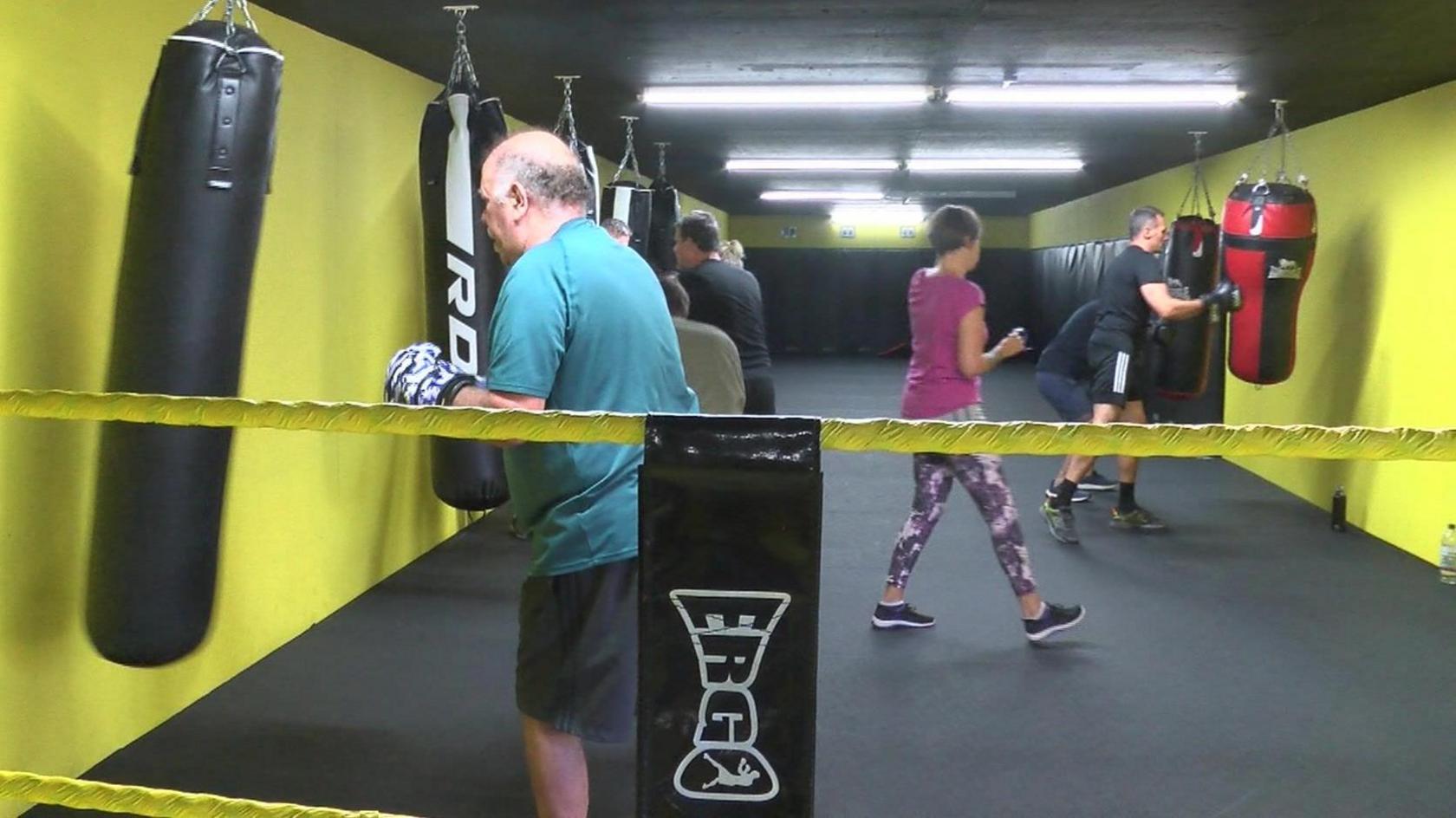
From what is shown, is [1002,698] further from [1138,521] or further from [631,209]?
[631,209]

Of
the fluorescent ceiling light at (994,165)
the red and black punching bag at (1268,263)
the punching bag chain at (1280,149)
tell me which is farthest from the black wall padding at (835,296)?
the red and black punching bag at (1268,263)

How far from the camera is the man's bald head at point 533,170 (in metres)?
2.03

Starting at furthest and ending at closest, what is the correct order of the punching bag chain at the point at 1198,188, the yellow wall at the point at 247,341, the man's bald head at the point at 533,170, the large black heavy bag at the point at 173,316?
the punching bag chain at the point at 1198,188 < the yellow wall at the point at 247,341 < the large black heavy bag at the point at 173,316 < the man's bald head at the point at 533,170

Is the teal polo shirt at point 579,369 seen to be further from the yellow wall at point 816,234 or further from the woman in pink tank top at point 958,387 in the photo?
the yellow wall at point 816,234

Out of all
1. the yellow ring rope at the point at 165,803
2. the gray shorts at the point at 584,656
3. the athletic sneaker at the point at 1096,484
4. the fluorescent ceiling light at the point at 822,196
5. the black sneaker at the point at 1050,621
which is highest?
the fluorescent ceiling light at the point at 822,196

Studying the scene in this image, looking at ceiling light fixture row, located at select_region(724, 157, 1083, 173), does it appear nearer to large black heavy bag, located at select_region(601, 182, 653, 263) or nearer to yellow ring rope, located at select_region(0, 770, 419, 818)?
large black heavy bag, located at select_region(601, 182, 653, 263)

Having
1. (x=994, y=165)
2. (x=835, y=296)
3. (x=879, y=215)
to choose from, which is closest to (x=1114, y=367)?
(x=994, y=165)

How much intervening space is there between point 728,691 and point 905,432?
0.35 metres

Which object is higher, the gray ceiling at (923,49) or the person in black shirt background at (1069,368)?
the gray ceiling at (923,49)

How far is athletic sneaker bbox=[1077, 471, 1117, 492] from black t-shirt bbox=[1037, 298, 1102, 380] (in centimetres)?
89

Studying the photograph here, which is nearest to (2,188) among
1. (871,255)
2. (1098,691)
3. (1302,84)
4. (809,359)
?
(1098,691)

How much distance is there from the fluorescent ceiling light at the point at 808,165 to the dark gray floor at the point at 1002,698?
5.14 metres

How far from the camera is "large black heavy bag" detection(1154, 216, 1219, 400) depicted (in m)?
6.45

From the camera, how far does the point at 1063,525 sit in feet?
18.4
